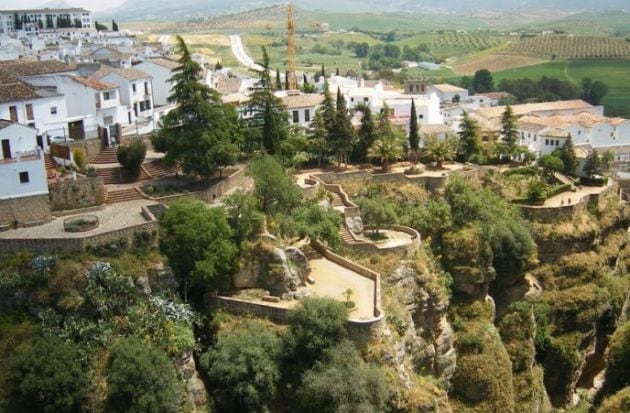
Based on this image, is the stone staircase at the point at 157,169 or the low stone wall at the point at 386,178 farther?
the low stone wall at the point at 386,178

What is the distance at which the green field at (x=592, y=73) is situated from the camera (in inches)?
4579

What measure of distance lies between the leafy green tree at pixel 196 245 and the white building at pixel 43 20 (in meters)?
73.1

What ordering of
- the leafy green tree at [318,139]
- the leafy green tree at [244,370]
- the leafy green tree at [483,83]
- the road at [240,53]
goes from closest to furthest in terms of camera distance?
the leafy green tree at [244,370] → the leafy green tree at [318,139] → the leafy green tree at [483,83] → the road at [240,53]

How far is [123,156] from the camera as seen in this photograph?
3988cm

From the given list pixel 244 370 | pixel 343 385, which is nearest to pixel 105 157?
pixel 244 370

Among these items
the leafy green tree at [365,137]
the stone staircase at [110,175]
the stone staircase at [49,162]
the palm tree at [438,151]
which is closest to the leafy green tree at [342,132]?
the leafy green tree at [365,137]

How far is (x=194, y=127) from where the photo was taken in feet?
129

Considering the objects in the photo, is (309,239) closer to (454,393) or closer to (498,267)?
(454,393)

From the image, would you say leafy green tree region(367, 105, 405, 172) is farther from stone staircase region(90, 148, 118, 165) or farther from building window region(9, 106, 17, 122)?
building window region(9, 106, 17, 122)

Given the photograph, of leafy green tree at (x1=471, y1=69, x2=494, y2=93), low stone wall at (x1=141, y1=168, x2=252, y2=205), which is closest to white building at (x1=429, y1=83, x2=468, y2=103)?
leafy green tree at (x1=471, y1=69, x2=494, y2=93)

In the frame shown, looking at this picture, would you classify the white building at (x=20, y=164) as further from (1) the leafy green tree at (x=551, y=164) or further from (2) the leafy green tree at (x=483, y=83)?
(2) the leafy green tree at (x=483, y=83)

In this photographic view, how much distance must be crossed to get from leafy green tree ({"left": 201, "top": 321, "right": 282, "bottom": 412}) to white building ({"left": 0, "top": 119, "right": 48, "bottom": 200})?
38.7 feet

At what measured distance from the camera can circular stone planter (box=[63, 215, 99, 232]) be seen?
3185 cm

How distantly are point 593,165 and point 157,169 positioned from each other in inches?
1338
